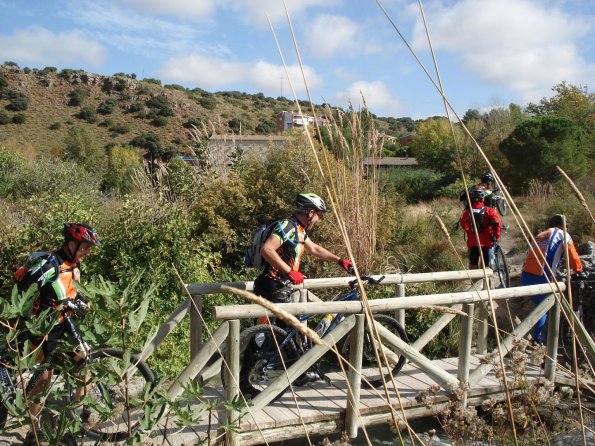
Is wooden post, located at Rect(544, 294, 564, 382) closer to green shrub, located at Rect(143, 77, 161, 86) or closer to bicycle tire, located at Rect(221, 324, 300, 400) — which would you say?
bicycle tire, located at Rect(221, 324, 300, 400)

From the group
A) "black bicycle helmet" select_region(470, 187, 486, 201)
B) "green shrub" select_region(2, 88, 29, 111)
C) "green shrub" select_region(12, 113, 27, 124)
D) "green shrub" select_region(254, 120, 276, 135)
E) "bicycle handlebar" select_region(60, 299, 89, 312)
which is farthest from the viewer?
"green shrub" select_region(254, 120, 276, 135)

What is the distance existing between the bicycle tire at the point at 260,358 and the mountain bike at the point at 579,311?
2.52 m

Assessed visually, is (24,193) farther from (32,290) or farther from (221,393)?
(32,290)

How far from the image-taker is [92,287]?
186 cm

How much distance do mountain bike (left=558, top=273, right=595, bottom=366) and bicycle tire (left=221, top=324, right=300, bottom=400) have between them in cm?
252

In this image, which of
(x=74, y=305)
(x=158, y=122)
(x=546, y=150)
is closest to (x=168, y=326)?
(x=74, y=305)

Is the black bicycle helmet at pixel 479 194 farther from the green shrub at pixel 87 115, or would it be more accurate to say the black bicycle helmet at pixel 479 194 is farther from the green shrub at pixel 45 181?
the green shrub at pixel 87 115

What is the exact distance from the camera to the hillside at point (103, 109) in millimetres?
45094

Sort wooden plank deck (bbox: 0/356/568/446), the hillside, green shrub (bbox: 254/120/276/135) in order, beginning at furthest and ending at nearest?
green shrub (bbox: 254/120/276/135) < the hillside < wooden plank deck (bbox: 0/356/568/446)

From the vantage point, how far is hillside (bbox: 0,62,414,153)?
148 ft

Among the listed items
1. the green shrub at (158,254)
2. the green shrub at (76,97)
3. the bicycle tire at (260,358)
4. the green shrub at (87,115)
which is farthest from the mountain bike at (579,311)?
the green shrub at (76,97)

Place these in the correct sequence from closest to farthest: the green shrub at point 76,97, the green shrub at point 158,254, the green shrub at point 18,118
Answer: the green shrub at point 158,254 → the green shrub at point 18,118 → the green shrub at point 76,97

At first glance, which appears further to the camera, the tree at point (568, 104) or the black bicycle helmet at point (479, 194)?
the tree at point (568, 104)

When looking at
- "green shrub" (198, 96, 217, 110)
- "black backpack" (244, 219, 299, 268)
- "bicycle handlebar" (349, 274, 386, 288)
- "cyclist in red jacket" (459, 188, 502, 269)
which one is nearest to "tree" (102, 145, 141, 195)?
"cyclist in red jacket" (459, 188, 502, 269)
